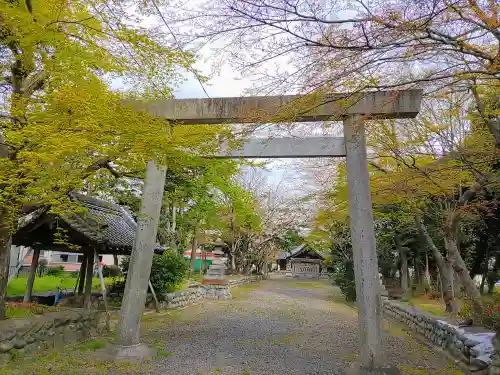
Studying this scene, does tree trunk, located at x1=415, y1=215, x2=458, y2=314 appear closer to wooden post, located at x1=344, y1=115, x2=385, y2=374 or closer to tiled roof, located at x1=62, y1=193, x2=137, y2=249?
wooden post, located at x1=344, y1=115, x2=385, y2=374

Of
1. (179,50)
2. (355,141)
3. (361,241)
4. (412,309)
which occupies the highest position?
(179,50)

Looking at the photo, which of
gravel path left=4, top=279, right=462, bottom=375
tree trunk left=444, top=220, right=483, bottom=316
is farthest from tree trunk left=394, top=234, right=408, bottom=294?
tree trunk left=444, top=220, right=483, bottom=316

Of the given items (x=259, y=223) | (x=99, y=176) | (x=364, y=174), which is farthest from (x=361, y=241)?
(x=259, y=223)

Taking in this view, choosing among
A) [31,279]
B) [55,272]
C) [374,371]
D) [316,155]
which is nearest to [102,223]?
[31,279]

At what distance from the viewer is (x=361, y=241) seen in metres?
5.95

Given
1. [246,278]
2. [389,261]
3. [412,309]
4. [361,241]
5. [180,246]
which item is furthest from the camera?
[246,278]

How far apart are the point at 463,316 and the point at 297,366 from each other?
14.7 ft

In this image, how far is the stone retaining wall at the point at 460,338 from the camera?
5680 mm

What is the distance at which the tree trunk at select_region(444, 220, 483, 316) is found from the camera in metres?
6.99

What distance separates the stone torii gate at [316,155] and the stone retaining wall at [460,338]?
1582 mm

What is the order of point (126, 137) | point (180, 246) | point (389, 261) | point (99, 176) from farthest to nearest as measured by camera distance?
point (180, 246) → point (389, 261) → point (99, 176) → point (126, 137)

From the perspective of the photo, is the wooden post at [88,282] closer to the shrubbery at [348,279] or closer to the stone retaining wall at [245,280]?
the stone retaining wall at [245,280]

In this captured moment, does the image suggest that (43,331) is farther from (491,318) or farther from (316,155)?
(491,318)

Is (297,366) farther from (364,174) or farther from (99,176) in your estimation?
(99,176)
